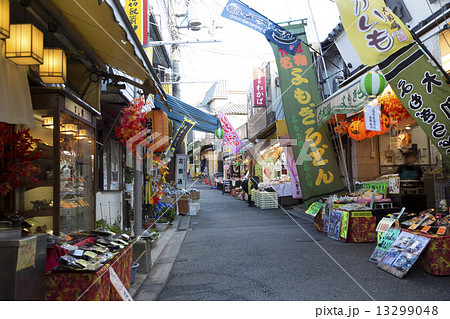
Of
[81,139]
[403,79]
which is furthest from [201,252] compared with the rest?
[403,79]

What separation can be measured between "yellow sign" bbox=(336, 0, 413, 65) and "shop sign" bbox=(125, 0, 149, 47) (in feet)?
20.6

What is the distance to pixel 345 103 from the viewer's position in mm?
9312

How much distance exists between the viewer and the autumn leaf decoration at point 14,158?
4504mm

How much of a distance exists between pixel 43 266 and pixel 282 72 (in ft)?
31.6

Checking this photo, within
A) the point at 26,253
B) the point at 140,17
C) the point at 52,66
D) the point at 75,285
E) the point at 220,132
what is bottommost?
the point at 75,285

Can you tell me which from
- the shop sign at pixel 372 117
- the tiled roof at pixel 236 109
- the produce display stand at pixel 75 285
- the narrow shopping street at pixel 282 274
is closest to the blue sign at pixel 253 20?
the shop sign at pixel 372 117

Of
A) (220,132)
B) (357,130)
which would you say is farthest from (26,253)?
A: (220,132)

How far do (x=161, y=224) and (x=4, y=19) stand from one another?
9047 mm

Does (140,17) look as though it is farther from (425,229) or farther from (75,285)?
(425,229)

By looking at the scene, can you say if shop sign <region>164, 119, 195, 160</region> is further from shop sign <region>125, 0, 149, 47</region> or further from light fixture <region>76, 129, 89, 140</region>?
light fixture <region>76, 129, 89, 140</region>

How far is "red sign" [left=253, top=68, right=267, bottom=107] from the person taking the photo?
25.4 metres

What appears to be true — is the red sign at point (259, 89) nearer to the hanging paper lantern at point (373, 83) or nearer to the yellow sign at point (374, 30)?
the hanging paper lantern at point (373, 83)

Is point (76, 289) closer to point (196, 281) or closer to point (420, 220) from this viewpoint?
point (196, 281)

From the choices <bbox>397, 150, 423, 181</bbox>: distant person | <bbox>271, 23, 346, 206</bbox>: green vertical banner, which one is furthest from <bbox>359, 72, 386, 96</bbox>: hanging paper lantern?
<bbox>397, 150, 423, 181</bbox>: distant person
